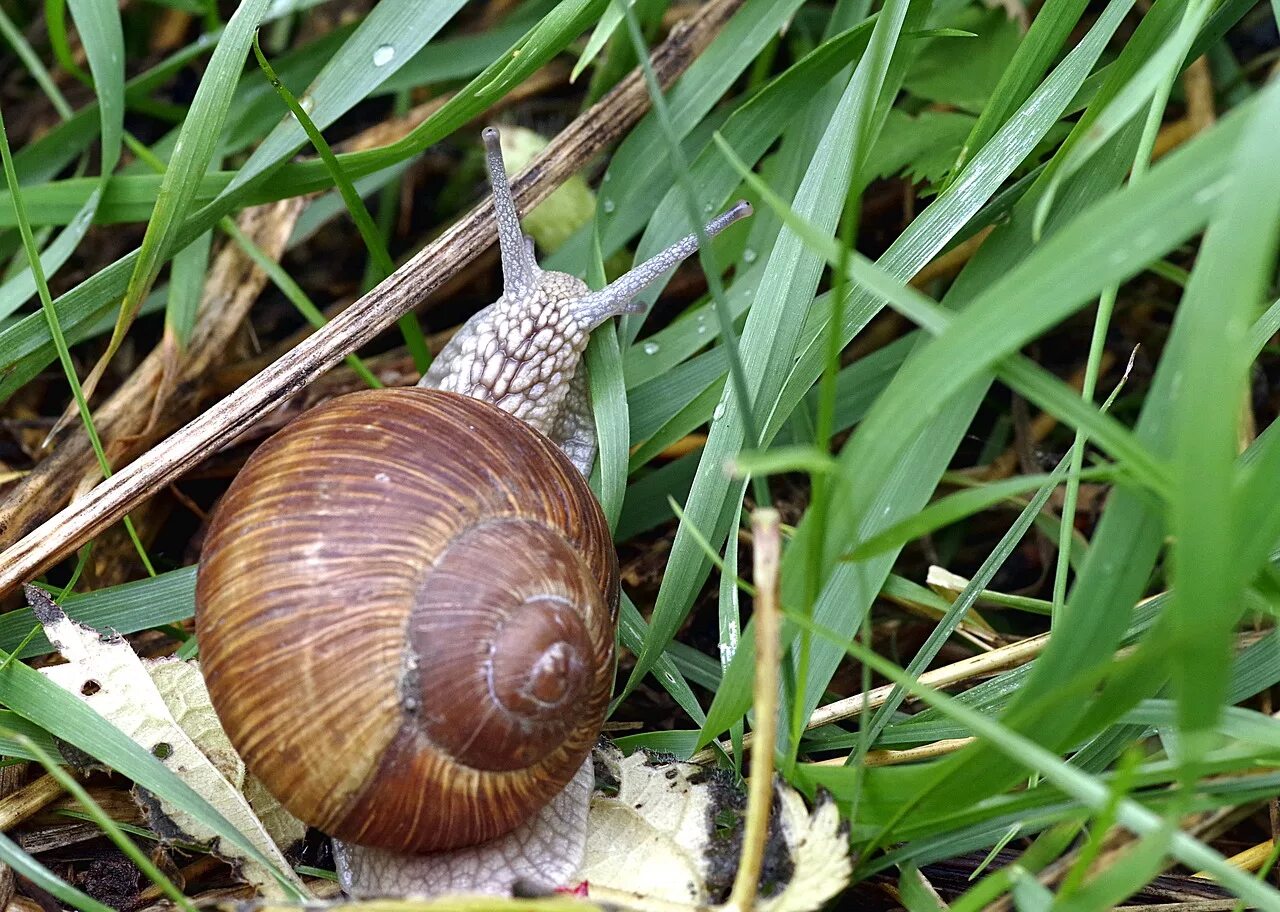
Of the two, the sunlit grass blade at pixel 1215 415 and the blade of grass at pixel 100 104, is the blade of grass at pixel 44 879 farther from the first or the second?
the sunlit grass blade at pixel 1215 415

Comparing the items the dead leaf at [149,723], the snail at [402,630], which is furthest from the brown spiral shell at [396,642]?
the dead leaf at [149,723]

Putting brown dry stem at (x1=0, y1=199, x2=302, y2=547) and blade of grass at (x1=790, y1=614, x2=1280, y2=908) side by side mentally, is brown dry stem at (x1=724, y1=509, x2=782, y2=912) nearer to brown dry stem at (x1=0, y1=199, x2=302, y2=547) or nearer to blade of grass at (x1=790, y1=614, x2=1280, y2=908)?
blade of grass at (x1=790, y1=614, x2=1280, y2=908)

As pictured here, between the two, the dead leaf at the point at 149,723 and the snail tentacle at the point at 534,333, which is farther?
the snail tentacle at the point at 534,333

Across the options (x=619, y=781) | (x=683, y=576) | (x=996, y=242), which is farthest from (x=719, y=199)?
(x=619, y=781)

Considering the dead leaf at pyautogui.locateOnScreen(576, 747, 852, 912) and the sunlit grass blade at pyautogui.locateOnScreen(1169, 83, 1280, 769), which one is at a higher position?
the sunlit grass blade at pyautogui.locateOnScreen(1169, 83, 1280, 769)

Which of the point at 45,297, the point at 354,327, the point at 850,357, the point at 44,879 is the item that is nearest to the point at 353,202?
the point at 354,327

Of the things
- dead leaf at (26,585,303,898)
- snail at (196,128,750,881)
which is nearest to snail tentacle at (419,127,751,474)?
snail at (196,128,750,881)

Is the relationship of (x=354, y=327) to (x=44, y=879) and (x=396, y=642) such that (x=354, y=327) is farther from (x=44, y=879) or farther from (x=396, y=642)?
(x=44, y=879)
